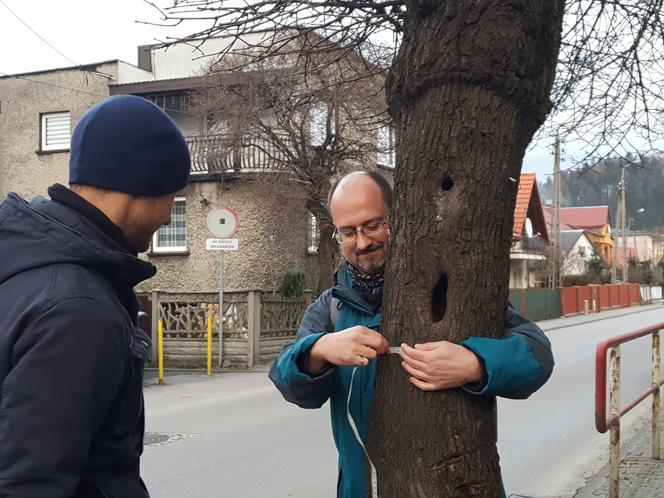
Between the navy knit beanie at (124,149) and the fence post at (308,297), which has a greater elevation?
the navy knit beanie at (124,149)

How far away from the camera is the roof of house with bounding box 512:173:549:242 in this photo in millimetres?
39516

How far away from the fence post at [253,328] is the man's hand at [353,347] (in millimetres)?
Result: 13264

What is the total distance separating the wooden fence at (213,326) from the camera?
50.4 feet

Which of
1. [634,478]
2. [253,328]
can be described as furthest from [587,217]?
[634,478]

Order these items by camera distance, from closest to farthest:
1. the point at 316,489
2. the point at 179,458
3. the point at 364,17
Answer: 1. the point at 364,17
2. the point at 316,489
3. the point at 179,458

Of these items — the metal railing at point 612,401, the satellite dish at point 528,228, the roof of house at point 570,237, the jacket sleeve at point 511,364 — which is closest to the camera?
the jacket sleeve at point 511,364

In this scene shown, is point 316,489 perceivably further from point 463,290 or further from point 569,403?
point 569,403

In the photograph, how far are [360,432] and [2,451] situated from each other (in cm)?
120

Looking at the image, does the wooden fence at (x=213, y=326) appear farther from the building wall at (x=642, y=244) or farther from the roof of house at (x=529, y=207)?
the building wall at (x=642, y=244)

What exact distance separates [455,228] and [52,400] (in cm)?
121

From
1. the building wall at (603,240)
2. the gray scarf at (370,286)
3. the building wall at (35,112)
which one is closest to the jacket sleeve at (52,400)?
the gray scarf at (370,286)

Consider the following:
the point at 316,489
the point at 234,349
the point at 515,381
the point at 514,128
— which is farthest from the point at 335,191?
the point at 234,349

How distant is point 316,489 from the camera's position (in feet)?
21.2

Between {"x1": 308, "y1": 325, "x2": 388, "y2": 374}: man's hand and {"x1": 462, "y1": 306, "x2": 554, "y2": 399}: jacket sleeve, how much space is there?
0.25m
